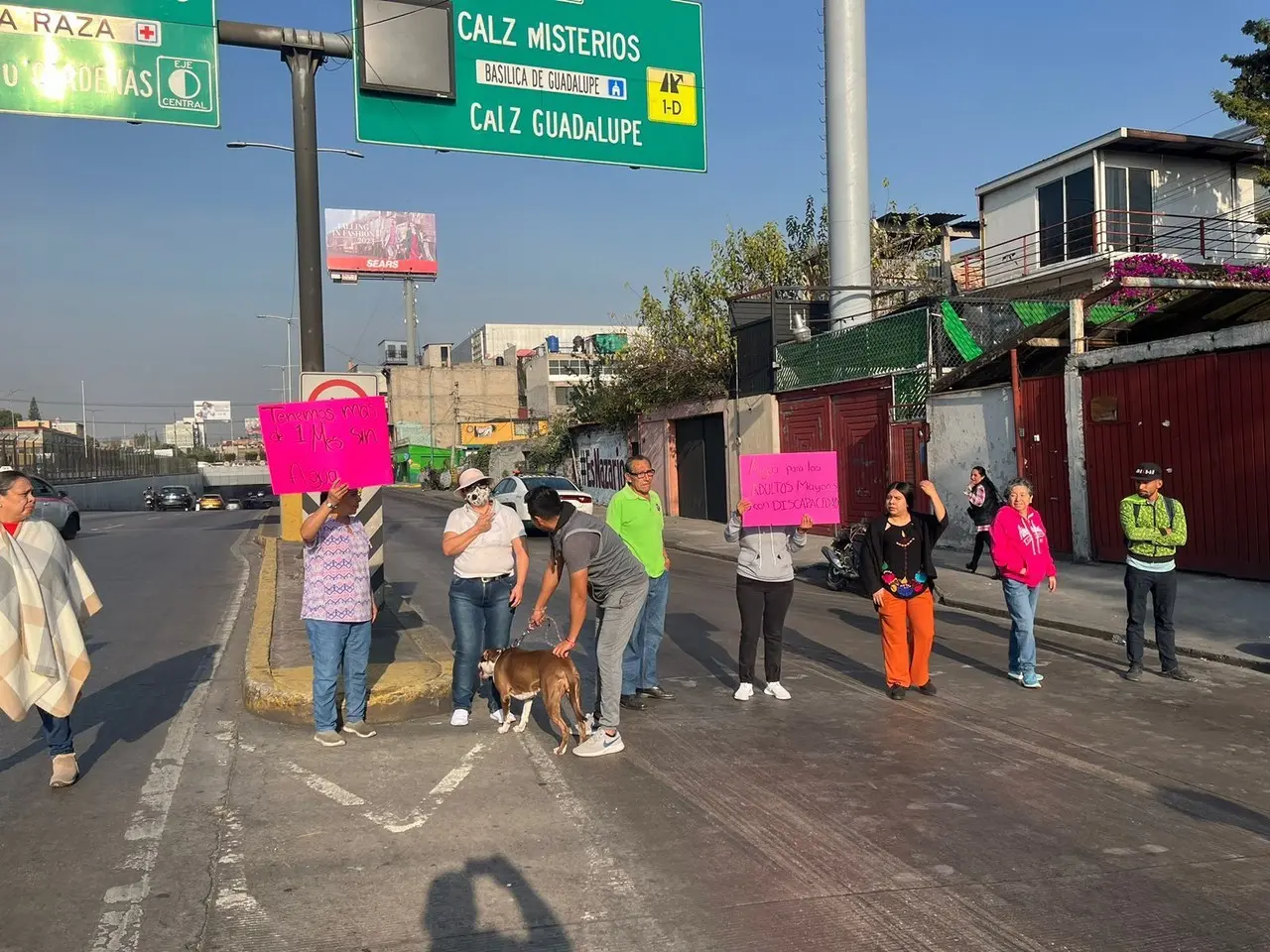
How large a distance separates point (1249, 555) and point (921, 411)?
6753 millimetres

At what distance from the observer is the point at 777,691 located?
7.54 m

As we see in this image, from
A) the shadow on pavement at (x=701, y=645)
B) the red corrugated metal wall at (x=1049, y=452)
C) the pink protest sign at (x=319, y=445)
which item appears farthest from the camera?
the red corrugated metal wall at (x=1049, y=452)

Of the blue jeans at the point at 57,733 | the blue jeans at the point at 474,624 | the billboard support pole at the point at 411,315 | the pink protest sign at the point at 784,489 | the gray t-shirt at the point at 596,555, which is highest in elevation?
the billboard support pole at the point at 411,315

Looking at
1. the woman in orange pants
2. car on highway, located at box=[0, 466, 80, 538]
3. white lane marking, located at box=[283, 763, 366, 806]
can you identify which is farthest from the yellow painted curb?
car on highway, located at box=[0, 466, 80, 538]

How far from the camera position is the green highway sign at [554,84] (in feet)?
33.1

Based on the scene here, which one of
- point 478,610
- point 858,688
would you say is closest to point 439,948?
point 478,610

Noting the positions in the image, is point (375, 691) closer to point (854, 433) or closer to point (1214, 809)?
point (1214, 809)

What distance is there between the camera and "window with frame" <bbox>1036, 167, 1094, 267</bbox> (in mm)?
26594

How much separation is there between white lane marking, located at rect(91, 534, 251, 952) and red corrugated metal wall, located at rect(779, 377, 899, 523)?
45.4 feet

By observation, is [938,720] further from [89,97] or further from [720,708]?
[89,97]

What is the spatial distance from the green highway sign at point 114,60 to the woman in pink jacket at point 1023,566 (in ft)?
26.5

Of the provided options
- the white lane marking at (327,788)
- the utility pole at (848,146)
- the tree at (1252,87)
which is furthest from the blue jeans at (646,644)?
the tree at (1252,87)

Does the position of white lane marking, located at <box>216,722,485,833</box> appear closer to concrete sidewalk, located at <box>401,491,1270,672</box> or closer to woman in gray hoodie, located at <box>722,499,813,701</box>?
woman in gray hoodie, located at <box>722,499,813,701</box>

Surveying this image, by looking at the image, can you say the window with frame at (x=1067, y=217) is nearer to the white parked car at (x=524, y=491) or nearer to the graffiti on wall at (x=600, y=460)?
the graffiti on wall at (x=600, y=460)
